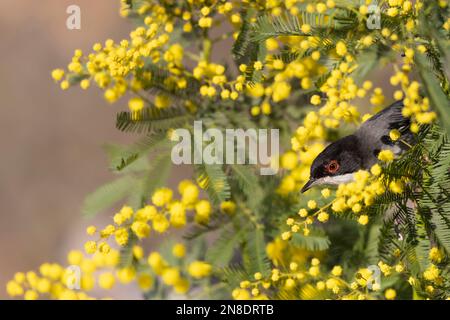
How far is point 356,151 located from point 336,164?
113 millimetres

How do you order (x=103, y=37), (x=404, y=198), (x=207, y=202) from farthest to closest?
(x=103, y=37), (x=207, y=202), (x=404, y=198)

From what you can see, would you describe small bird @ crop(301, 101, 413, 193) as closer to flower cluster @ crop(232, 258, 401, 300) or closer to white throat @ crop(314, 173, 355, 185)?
white throat @ crop(314, 173, 355, 185)

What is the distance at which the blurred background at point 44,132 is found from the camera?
21.8 ft

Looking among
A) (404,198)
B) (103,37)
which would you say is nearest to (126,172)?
(404,198)

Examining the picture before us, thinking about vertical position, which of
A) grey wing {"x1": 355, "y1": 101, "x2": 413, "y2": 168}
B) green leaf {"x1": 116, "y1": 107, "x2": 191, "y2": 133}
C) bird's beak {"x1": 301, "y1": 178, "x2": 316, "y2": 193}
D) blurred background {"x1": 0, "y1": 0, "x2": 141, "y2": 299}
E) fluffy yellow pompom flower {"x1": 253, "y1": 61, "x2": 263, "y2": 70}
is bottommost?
bird's beak {"x1": 301, "y1": 178, "x2": 316, "y2": 193}

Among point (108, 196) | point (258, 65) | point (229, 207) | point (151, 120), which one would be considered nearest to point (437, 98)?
point (258, 65)

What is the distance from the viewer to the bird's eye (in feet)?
9.02

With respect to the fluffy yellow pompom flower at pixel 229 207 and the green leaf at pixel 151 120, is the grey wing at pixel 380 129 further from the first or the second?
the green leaf at pixel 151 120

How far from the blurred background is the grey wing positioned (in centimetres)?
419

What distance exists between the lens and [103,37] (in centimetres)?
671

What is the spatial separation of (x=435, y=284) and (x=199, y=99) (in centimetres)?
144

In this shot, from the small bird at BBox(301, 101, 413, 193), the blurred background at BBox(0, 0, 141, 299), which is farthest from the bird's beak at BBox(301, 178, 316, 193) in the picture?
the blurred background at BBox(0, 0, 141, 299)

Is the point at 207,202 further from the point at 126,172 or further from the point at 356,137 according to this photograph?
the point at 356,137

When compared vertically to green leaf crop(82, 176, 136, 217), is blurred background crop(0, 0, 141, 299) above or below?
above
